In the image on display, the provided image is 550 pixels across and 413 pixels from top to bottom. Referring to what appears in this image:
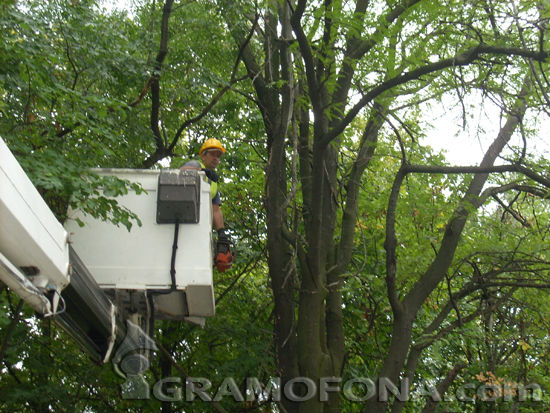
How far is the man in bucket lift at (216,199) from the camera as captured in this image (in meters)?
6.38

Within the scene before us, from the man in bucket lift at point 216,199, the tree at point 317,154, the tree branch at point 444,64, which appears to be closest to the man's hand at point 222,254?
the man in bucket lift at point 216,199

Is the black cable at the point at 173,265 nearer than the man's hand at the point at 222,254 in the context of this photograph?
Yes

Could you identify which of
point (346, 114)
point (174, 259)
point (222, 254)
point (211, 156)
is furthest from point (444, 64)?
point (174, 259)

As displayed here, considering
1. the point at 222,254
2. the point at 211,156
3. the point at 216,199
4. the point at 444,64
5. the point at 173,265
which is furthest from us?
the point at 211,156

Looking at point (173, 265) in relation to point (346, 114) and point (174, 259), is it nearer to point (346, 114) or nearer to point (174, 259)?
point (174, 259)

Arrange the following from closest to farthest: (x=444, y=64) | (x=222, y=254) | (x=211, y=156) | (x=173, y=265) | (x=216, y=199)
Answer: (x=173, y=265), (x=444, y=64), (x=222, y=254), (x=216, y=199), (x=211, y=156)

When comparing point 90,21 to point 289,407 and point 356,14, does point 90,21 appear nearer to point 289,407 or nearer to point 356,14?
point 356,14

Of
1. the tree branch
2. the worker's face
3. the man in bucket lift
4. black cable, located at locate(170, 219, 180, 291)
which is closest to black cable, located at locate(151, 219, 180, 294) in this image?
black cable, located at locate(170, 219, 180, 291)

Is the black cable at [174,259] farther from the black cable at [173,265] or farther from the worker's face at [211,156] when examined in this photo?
the worker's face at [211,156]

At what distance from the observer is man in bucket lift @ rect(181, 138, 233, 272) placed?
638 centimetres

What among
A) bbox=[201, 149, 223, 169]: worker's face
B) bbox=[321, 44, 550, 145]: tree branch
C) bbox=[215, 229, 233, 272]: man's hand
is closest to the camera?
bbox=[321, 44, 550, 145]: tree branch

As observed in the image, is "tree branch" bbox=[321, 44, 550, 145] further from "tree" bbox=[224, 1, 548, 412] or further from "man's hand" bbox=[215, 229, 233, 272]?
"man's hand" bbox=[215, 229, 233, 272]

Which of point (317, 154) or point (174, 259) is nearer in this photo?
point (174, 259)

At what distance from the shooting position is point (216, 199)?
676 cm
